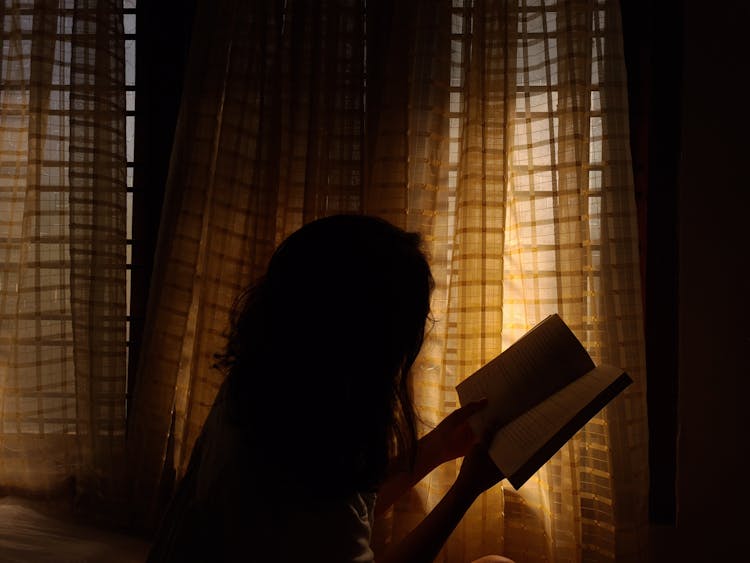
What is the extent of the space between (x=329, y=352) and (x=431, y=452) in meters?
0.37

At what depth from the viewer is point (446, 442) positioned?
100 centimetres

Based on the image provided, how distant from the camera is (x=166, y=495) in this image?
126cm

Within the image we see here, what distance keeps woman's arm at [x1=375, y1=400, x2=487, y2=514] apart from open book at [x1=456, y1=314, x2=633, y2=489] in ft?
0.17

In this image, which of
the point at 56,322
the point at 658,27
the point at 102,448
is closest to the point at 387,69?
the point at 658,27

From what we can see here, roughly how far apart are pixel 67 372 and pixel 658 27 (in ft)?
5.22

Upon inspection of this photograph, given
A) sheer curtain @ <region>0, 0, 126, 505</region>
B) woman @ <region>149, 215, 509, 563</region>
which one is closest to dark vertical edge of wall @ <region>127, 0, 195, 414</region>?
sheer curtain @ <region>0, 0, 126, 505</region>

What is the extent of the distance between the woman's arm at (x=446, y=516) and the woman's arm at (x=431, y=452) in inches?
5.3

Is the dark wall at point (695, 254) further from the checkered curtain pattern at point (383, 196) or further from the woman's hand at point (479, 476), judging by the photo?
the woman's hand at point (479, 476)

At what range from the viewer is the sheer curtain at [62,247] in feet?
4.22

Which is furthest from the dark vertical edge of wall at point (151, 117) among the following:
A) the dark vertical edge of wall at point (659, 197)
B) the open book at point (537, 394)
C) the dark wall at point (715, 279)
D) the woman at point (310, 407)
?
the dark wall at point (715, 279)

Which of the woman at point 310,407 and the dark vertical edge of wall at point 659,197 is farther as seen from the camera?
the dark vertical edge of wall at point 659,197

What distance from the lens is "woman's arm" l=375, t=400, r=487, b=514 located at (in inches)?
38.8

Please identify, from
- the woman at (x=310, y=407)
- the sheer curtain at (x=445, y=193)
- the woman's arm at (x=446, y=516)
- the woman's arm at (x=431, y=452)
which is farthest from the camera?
the sheer curtain at (x=445, y=193)

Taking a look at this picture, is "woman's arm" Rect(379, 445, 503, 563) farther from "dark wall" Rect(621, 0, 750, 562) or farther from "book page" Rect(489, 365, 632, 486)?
"dark wall" Rect(621, 0, 750, 562)
